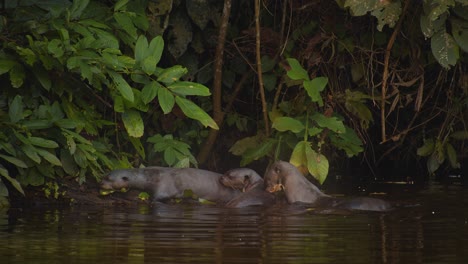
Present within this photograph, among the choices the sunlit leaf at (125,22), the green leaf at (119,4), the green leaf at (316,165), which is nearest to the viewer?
the green leaf at (119,4)

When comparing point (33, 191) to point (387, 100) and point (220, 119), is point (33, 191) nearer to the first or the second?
point (220, 119)

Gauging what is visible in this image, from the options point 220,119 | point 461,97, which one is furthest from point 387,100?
point 220,119

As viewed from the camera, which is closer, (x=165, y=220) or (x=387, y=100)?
(x=165, y=220)

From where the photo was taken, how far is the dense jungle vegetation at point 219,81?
8.71 metres

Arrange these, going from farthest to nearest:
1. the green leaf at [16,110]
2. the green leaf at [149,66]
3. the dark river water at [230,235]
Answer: the green leaf at [149,66], the green leaf at [16,110], the dark river water at [230,235]

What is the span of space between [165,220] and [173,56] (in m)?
3.02

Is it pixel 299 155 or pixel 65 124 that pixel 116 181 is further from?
pixel 299 155

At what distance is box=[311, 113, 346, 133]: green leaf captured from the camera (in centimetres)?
984

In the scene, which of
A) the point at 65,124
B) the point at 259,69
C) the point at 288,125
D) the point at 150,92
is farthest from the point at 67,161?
the point at 259,69

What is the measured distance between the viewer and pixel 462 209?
340 inches

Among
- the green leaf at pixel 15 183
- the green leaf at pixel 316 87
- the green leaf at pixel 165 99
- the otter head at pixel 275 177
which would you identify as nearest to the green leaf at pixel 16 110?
the green leaf at pixel 15 183

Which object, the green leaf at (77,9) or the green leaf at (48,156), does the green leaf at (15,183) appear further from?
the green leaf at (77,9)

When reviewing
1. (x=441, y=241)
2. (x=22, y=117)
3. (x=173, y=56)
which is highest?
(x=173, y=56)

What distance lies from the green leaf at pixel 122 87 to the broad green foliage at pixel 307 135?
1.59m
